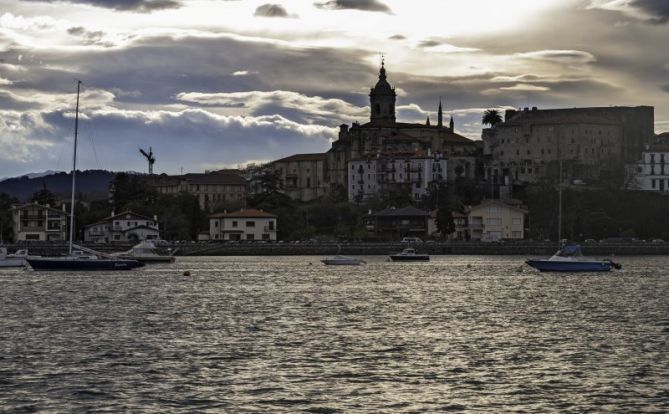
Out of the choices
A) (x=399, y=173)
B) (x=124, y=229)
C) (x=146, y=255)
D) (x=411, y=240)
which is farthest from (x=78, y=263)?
(x=399, y=173)

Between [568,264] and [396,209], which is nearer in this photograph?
[568,264]

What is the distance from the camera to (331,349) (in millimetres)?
41938

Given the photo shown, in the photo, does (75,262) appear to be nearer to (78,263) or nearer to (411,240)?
(78,263)

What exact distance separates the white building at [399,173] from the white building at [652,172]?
33.4 metres

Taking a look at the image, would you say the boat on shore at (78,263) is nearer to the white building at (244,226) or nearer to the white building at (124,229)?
the white building at (124,229)

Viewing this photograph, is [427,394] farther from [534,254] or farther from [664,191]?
[664,191]

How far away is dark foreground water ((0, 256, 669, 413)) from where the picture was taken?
31.8 metres

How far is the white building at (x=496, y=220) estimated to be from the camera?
531ft

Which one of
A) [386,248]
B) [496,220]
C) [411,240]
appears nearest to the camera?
[386,248]

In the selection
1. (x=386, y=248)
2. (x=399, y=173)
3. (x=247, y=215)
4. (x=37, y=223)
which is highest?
(x=399, y=173)

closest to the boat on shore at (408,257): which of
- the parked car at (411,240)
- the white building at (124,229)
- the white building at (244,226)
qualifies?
the parked car at (411,240)

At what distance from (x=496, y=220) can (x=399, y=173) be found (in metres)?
35.5

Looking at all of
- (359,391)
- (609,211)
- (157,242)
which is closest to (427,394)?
(359,391)

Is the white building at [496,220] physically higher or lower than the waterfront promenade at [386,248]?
higher
